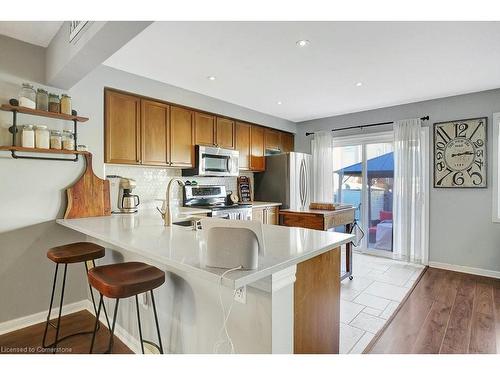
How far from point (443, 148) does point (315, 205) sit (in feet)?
6.48

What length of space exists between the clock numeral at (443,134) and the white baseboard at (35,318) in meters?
4.76

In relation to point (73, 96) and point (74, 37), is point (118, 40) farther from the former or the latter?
point (73, 96)

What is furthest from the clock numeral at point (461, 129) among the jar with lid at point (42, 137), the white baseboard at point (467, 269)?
the jar with lid at point (42, 137)

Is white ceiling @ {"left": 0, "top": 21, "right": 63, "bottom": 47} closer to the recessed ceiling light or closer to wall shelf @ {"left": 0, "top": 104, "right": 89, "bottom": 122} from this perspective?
wall shelf @ {"left": 0, "top": 104, "right": 89, "bottom": 122}

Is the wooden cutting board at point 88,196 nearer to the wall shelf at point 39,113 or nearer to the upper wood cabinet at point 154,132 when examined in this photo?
the wall shelf at point 39,113

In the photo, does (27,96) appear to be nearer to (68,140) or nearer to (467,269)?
(68,140)

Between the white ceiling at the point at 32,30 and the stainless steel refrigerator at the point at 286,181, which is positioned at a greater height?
the white ceiling at the point at 32,30

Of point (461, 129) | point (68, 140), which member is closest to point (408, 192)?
point (461, 129)

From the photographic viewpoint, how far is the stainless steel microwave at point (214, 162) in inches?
145

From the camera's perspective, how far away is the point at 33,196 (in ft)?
7.76

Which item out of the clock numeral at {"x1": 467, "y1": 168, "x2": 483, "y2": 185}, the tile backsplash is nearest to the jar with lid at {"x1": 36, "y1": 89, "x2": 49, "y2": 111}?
the tile backsplash

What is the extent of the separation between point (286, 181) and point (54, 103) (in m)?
3.22

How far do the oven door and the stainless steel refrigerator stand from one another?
825mm
